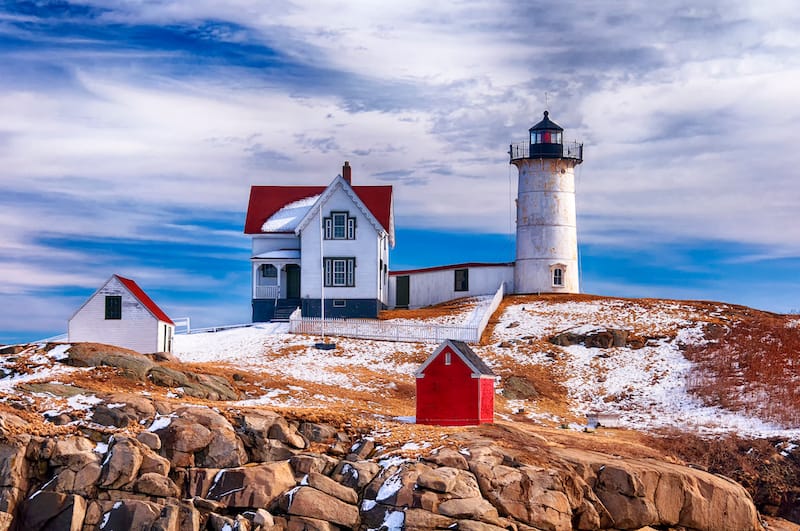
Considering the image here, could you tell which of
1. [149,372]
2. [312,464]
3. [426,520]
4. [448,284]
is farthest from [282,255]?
[426,520]

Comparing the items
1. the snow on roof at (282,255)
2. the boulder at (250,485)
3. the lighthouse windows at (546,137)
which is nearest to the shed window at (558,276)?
the lighthouse windows at (546,137)

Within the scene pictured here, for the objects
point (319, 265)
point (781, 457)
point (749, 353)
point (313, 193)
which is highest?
point (313, 193)

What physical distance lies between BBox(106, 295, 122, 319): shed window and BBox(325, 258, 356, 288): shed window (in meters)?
16.6

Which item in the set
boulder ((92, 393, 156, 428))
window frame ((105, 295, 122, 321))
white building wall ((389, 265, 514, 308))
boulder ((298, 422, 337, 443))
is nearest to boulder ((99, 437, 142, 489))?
boulder ((92, 393, 156, 428))

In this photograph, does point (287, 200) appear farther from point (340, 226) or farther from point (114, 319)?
point (114, 319)

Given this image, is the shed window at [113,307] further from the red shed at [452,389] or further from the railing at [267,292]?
the red shed at [452,389]

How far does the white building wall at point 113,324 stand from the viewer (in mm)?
47000

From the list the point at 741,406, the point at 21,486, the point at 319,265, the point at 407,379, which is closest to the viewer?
the point at 21,486

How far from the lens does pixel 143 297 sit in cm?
4797

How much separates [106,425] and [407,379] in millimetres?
19237

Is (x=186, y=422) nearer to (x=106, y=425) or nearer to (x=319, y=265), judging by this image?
(x=106, y=425)

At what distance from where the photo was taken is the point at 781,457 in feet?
124

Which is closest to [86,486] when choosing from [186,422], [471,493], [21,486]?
[21,486]

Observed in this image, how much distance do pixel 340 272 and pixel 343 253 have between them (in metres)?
1.14
